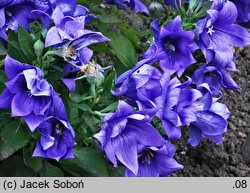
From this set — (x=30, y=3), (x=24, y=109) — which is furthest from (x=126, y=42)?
(x=24, y=109)

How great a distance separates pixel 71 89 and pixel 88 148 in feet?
0.96

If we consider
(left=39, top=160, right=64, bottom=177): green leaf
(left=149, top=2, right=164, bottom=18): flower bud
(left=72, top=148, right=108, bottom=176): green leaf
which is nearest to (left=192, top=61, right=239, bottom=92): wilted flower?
(left=149, top=2, right=164, bottom=18): flower bud

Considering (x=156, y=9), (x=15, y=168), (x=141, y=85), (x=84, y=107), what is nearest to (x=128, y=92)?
(x=141, y=85)

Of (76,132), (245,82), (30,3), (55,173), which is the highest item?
(30,3)

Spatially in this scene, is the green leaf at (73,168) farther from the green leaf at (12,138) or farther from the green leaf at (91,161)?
the green leaf at (12,138)

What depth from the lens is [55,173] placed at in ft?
7.36

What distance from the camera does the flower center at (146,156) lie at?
2.09 meters

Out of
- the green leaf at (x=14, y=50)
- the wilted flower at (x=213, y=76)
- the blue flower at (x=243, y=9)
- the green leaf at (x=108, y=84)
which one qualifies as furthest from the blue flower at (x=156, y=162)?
the blue flower at (x=243, y=9)

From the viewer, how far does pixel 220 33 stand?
2338 mm

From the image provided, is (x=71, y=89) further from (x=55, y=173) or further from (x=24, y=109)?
(x=55, y=173)

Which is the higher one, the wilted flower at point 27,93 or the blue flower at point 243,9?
the wilted flower at point 27,93

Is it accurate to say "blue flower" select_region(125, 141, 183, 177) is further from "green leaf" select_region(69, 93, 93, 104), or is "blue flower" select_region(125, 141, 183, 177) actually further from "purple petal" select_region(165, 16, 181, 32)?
"purple petal" select_region(165, 16, 181, 32)

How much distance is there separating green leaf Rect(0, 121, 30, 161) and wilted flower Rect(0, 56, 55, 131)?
6.0 inches

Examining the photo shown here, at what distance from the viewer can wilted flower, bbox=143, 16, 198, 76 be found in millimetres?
2225
